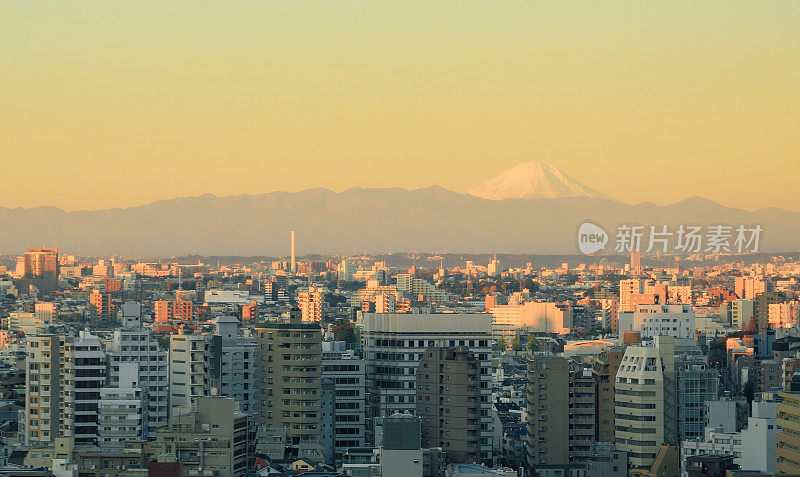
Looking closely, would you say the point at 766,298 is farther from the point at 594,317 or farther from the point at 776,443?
the point at 776,443

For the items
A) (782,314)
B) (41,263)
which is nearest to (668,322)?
(782,314)

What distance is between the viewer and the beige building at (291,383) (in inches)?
2048

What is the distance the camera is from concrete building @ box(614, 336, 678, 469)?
46594mm

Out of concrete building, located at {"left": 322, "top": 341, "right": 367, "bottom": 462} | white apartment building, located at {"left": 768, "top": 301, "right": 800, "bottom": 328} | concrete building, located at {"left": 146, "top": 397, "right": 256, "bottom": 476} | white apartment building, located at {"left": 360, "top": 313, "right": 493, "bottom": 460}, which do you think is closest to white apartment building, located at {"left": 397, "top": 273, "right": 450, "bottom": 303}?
white apartment building, located at {"left": 768, "top": 301, "right": 800, "bottom": 328}

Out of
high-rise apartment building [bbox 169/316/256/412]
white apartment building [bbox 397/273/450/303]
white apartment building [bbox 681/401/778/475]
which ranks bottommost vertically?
white apartment building [bbox 681/401/778/475]

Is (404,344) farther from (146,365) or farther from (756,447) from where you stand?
(756,447)

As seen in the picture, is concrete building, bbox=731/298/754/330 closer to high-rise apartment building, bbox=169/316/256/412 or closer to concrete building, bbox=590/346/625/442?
concrete building, bbox=590/346/625/442

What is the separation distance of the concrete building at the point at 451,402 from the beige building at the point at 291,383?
3.68m

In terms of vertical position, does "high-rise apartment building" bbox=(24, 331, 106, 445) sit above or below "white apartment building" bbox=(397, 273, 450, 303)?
below

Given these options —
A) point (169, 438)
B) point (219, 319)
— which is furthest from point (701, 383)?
point (169, 438)

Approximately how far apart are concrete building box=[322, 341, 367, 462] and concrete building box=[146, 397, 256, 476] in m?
13.1

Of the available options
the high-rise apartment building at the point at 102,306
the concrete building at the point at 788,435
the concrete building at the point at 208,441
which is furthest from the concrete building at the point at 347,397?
the high-rise apartment building at the point at 102,306

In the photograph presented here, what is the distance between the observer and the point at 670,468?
43.8m

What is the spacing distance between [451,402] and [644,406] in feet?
19.3
